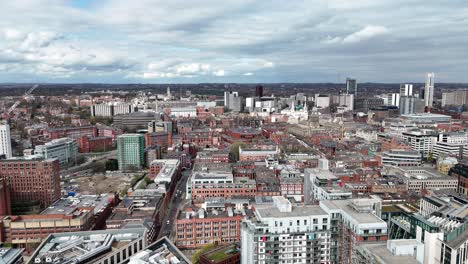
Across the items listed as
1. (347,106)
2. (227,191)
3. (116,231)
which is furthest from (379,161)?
(347,106)

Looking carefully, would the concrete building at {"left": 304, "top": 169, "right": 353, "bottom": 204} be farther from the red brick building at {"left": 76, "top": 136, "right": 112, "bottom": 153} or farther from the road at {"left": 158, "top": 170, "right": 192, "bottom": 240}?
the red brick building at {"left": 76, "top": 136, "right": 112, "bottom": 153}

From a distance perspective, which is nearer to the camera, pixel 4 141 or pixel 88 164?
pixel 4 141

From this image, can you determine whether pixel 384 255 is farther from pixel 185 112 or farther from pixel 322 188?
pixel 185 112

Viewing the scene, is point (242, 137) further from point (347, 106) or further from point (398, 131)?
point (347, 106)

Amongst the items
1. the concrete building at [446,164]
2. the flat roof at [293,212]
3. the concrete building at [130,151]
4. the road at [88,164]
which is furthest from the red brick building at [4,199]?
the concrete building at [446,164]

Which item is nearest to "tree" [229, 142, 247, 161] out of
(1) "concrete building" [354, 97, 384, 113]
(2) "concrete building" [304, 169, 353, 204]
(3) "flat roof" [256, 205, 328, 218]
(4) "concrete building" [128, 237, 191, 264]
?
(2) "concrete building" [304, 169, 353, 204]

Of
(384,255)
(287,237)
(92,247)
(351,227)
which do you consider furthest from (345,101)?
(92,247)
